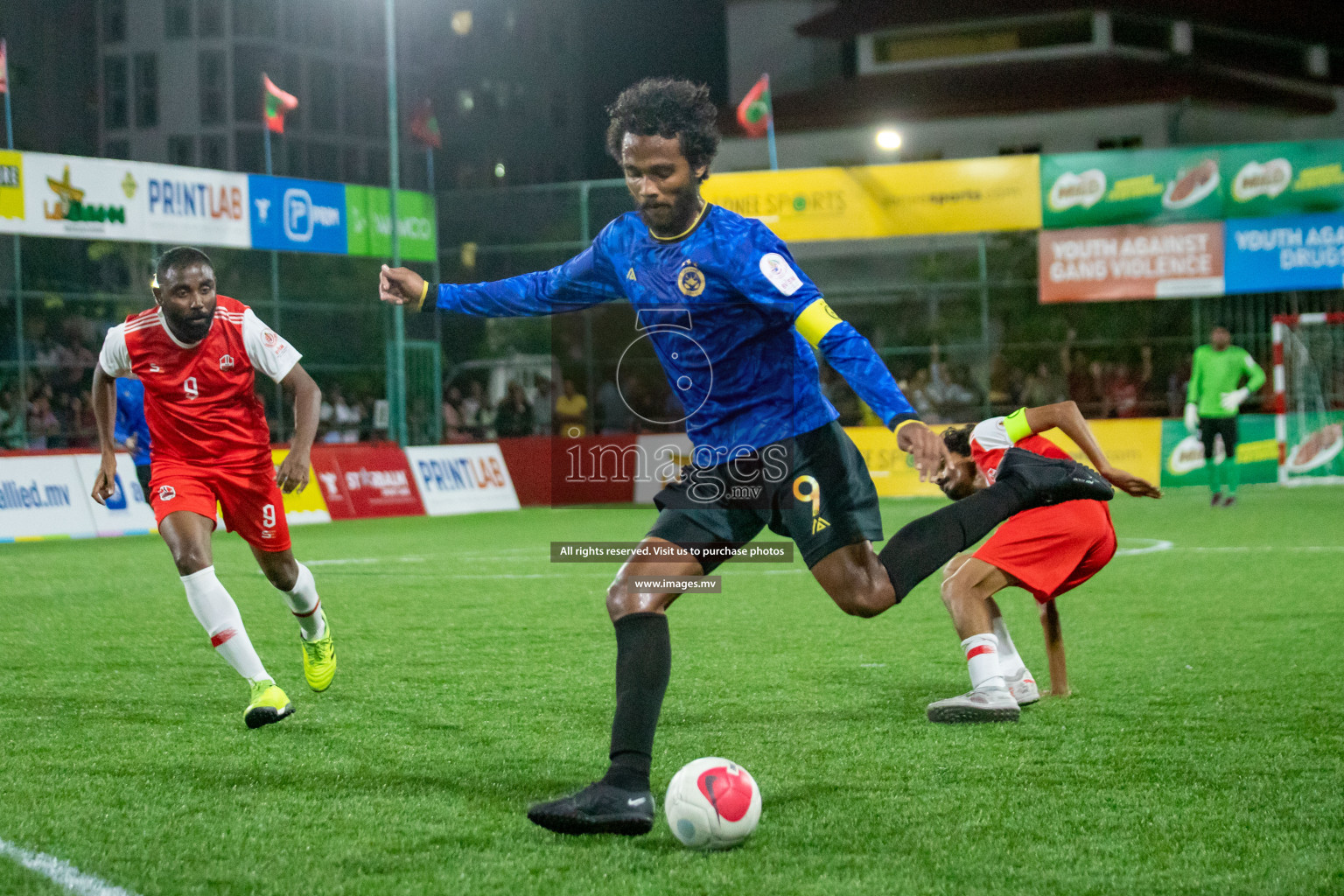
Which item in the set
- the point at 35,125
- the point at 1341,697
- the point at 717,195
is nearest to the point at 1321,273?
the point at 717,195

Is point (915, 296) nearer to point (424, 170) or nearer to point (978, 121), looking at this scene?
point (978, 121)

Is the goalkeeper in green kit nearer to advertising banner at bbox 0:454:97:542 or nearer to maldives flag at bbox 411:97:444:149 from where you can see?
advertising banner at bbox 0:454:97:542

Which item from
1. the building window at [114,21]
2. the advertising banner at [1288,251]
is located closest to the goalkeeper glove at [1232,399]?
the advertising banner at [1288,251]

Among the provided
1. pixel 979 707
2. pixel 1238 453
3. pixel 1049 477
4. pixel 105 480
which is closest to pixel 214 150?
pixel 1238 453

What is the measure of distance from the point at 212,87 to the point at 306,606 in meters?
66.9

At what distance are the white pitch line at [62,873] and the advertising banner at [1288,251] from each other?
1992 centimetres

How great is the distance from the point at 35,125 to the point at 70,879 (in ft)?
181

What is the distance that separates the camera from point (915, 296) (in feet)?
96.9

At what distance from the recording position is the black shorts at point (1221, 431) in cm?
1753

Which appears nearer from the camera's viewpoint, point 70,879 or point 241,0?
point 70,879

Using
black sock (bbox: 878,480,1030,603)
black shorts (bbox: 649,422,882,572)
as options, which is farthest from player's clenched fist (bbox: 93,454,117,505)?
black sock (bbox: 878,480,1030,603)

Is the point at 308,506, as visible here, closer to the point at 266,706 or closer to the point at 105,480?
the point at 105,480

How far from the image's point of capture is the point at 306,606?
6285 mm

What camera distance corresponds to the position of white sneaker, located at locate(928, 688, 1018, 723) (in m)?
5.44
